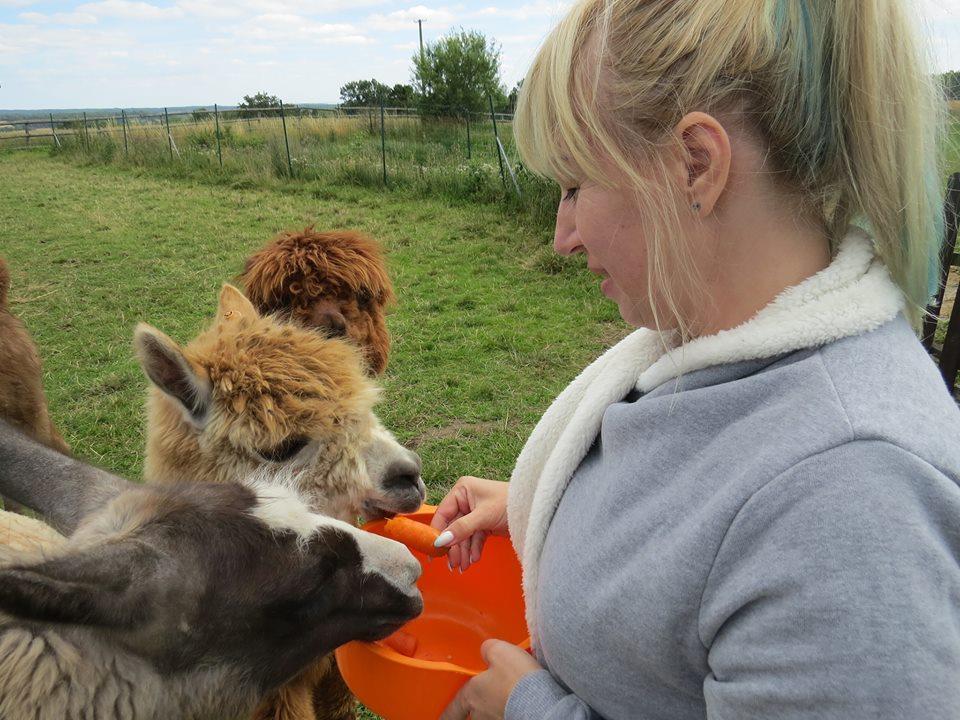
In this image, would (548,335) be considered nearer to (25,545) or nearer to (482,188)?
(25,545)

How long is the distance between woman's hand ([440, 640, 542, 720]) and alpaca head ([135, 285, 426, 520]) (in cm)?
91

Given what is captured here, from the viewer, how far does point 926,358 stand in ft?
3.04

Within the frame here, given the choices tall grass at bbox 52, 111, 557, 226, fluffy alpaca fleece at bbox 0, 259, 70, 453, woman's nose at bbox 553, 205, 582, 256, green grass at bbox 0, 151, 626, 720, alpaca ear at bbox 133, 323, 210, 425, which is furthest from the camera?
tall grass at bbox 52, 111, 557, 226

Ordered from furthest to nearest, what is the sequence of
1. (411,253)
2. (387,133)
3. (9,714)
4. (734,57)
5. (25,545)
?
(387,133) → (411,253) → (25,545) → (9,714) → (734,57)

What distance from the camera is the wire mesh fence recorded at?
11.2 meters

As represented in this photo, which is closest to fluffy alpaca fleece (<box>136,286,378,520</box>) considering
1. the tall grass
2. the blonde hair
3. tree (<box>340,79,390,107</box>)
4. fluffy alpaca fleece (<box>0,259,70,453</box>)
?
the blonde hair

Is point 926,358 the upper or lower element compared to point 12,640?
upper

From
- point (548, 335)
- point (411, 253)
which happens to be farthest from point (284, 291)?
point (411, 253)

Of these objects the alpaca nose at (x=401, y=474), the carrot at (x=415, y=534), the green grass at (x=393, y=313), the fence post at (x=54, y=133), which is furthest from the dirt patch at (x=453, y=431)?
the fence post at (x=54, y=133)

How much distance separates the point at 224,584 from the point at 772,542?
3.58 feet

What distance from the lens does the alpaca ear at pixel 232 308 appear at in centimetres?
248

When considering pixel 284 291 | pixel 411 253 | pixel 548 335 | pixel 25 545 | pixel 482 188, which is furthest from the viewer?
pixel 482 188

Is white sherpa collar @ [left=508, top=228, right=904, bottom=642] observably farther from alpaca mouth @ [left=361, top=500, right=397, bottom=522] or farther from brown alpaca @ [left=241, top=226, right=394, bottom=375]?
brown alpaca @ [left=241, top=226, right=394, bottom=375]

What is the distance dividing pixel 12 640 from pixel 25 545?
2.07ft
